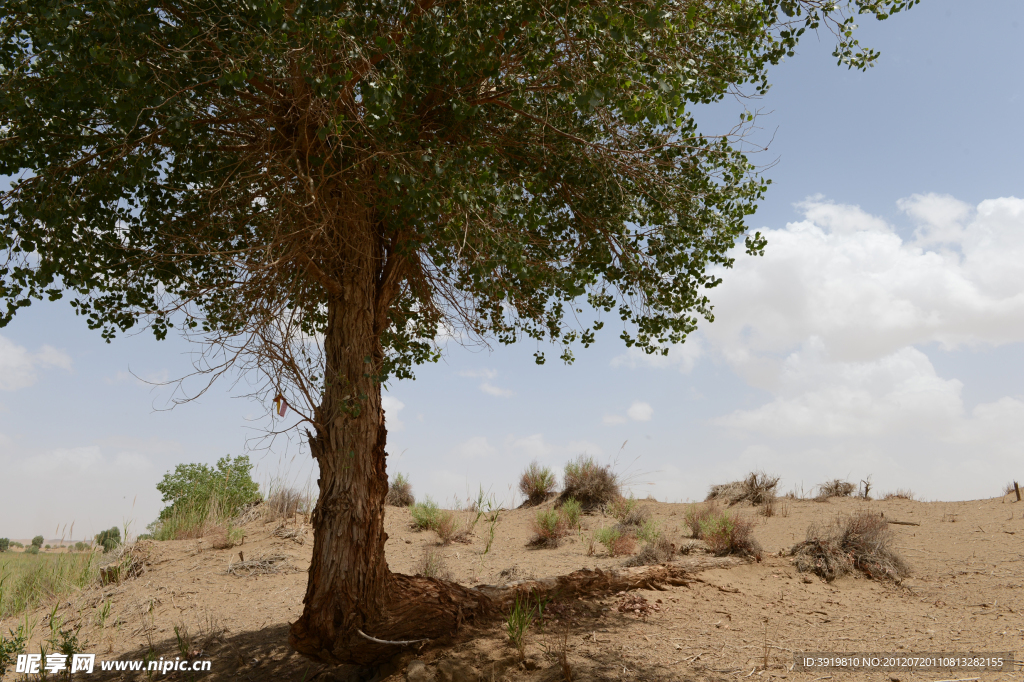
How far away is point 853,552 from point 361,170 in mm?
8760

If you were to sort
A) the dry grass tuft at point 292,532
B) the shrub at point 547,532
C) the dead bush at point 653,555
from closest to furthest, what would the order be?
the dead bush at point 653,555 < the shrub at point 547,532 < the dry grass tuft at point 292,532

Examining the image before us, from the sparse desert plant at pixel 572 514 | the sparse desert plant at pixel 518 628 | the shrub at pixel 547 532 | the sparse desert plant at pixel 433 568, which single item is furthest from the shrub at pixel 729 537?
the sparse desert plant at pixel 518 628

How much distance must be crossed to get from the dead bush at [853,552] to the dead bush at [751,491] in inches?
188

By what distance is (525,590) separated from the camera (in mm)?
7301

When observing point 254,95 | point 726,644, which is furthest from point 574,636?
point 254,95

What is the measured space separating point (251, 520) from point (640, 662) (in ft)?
36.4

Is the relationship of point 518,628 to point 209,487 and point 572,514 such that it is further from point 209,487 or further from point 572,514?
point 209,487

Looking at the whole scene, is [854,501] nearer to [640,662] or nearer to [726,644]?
[726,644]

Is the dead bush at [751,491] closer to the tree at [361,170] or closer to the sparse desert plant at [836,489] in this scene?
the sparse desert plant at [836,489]

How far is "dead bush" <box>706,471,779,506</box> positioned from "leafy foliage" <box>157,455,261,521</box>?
1125 centimetres

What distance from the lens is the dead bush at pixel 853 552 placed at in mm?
9281

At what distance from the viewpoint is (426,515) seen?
45.6ft

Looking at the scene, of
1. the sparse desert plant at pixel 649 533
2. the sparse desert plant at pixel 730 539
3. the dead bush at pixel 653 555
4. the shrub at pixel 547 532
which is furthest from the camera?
the shrub at pixel 547 532

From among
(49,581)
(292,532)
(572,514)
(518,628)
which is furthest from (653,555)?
(49,581)
